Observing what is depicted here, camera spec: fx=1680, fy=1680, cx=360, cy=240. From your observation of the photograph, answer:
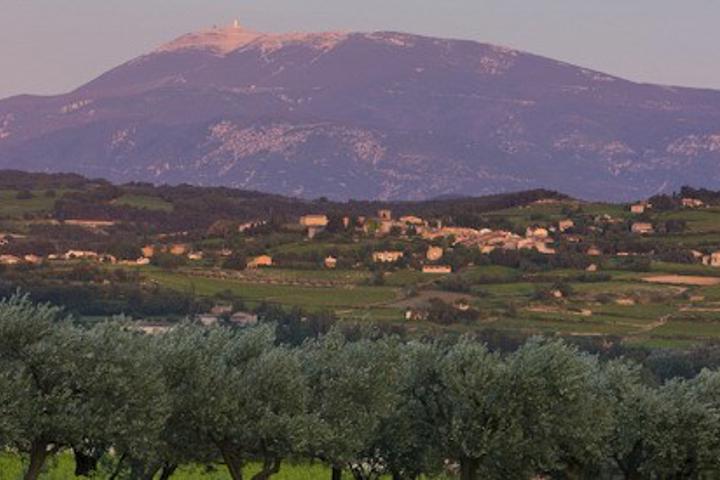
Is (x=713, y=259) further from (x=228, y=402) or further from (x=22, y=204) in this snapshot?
(x=228, y=402)

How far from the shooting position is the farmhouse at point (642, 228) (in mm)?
159625

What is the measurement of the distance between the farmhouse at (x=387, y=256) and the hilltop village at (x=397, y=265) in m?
0.28

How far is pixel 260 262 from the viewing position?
147 meters

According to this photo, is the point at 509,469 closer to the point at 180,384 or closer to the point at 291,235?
the point at 180,384

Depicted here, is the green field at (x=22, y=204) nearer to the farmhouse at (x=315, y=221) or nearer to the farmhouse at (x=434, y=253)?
the farmhouse at (x=315, y=221)

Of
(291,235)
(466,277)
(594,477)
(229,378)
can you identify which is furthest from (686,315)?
(229,378)

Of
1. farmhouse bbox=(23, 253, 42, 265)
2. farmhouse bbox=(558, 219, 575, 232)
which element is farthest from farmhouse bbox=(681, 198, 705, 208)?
farmhouse bbox=(23, 253, 42, 265)

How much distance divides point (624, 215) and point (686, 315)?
60273 mm

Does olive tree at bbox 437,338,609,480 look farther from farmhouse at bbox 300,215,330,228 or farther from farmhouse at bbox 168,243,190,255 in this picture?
farmhouse at bbox 300,215,330,228

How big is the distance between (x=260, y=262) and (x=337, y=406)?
104841 mm

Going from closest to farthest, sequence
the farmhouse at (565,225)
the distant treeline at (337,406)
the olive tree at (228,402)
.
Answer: the distant treeline at (337,406) < the olive tree at (228,402) < the farmhouse at (565,225)

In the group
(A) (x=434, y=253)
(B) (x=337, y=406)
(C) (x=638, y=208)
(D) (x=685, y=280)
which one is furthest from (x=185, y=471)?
(C) (x=638, y=208)

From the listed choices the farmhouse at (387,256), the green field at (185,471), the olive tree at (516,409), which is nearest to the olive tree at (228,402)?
the green field at (185,471)

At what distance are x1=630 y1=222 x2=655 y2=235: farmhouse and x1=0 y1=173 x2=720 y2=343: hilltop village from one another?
0.66 ft
